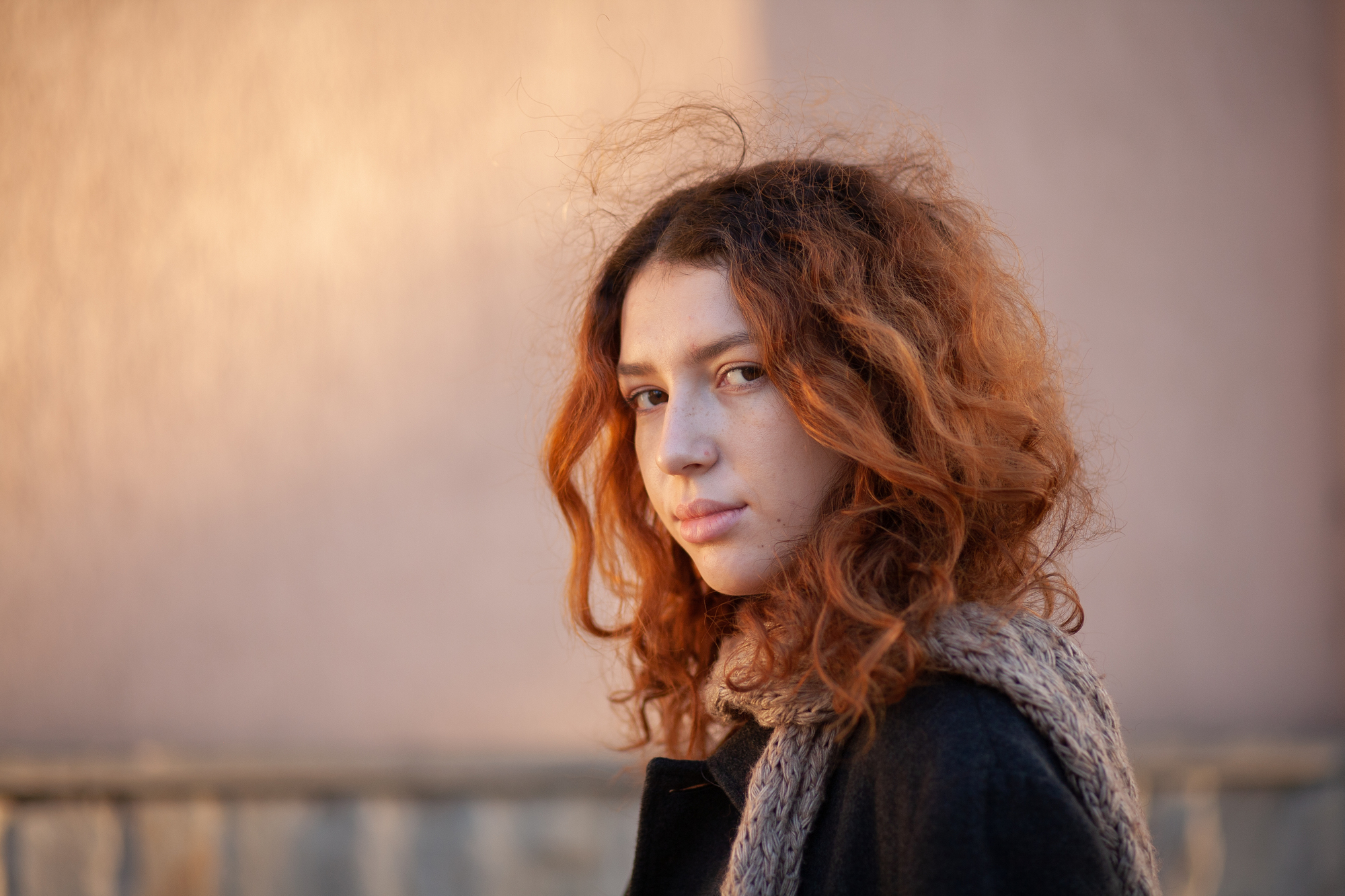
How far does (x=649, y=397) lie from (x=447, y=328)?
58.2 inches

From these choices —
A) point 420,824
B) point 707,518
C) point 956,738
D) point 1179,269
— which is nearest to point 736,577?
point 707,518

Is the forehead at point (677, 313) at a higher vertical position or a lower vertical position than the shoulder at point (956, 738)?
higher

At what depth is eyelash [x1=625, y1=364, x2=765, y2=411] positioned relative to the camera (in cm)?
104

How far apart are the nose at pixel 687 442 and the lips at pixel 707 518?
42 mm

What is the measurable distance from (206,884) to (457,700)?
2.47 feet

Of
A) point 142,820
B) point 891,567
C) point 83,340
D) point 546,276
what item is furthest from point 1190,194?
point 142,820

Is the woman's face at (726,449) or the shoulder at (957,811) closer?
the shoulder at (957,811)

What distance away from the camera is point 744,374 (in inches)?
41.2

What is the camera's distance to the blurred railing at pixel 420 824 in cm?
221

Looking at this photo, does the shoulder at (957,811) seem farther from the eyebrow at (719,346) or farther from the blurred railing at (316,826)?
the blurred railing at (316,826)

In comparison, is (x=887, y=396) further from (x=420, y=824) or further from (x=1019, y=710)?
(x=420, y=824)

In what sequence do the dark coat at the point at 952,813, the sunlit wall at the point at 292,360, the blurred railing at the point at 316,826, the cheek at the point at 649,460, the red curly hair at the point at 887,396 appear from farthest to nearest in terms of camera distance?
1. the sunlit wall at the point at 292,360
2. the blurred railing at the point at 316,826
3. the cheek at the point at 649,460
4. the red curly hair at the point at 887,396
5. the dark coat at the point at 952,813

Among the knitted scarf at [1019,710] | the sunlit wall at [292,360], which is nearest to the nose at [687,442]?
the knitted scarf at [1019,710]

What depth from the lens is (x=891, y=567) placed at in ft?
3.25
